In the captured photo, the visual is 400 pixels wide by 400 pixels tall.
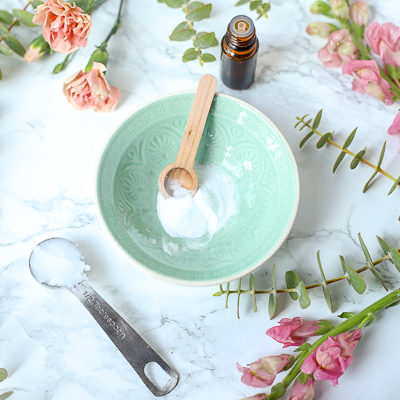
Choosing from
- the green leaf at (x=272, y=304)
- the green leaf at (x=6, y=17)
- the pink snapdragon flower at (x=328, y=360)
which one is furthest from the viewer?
the green leaf at (x=6, y=17)

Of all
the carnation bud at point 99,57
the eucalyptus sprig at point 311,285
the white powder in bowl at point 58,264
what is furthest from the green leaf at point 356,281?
the carnation bud at point 99,57

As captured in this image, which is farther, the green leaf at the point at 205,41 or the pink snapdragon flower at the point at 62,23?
the green leaf at the point at 205,41

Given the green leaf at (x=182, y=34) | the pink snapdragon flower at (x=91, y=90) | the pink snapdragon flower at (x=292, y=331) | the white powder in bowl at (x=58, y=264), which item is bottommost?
the white powder in bowl at (x=58, y=264)

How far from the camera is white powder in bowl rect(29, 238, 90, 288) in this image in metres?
0.94

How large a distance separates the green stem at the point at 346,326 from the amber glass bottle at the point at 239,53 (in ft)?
1.51

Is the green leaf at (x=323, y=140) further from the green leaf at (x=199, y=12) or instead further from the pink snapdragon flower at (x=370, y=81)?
the green leaf at (x=199, y=12)

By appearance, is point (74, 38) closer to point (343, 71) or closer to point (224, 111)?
point (224, 111)

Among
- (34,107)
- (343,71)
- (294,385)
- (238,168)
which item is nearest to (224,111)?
(238,168)

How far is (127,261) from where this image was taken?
91cm

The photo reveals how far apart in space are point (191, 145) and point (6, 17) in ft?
1.43

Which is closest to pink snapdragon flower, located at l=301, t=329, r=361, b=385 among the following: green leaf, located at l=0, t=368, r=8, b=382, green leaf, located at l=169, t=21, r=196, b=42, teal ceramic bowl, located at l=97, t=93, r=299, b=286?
teal ceramic bowl, located at l=97, t=93, r=299, b=286

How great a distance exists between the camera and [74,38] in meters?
0.95

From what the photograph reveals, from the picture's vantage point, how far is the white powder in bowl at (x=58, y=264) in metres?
0.94

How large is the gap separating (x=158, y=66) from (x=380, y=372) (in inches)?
27.2
